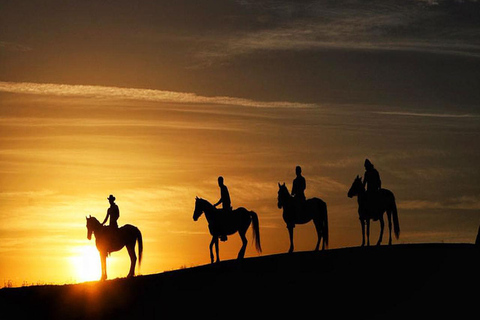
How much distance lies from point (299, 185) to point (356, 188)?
8.27ft

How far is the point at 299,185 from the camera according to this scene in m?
40.5

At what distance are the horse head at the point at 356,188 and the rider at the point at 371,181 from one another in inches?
10.4

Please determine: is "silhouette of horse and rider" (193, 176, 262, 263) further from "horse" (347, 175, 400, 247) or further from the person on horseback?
"horse" (347, 175, 400, 247)

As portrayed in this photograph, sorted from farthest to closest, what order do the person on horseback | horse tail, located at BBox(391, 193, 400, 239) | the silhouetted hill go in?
horse tail, located at BBox(391, 193, 400, 239), the person on horseback, the silhouetted hill

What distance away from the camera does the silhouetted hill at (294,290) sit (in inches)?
1276

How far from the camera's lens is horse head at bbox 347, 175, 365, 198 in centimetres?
4131

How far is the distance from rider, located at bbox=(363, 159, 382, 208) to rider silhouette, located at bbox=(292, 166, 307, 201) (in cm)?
250

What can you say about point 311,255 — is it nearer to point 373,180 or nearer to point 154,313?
point 373,180

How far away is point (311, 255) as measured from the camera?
38.9 m

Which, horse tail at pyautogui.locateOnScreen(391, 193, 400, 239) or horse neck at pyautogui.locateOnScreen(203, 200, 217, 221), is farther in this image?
horse tail at pyautogui.locateOnScreen(391, 193, 400, 239)

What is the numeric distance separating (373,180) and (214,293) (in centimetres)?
915

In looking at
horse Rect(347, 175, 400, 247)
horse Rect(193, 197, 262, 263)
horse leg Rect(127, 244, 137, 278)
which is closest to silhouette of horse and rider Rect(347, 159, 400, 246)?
horse Rect(347, 175, 400, 247)

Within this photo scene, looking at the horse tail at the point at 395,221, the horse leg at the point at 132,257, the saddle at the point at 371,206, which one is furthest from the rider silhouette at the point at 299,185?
the horse leg at the point at 132,257

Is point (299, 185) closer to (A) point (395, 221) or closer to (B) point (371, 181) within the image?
(B) point (371, 181)
